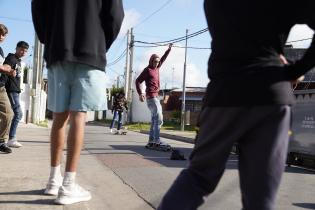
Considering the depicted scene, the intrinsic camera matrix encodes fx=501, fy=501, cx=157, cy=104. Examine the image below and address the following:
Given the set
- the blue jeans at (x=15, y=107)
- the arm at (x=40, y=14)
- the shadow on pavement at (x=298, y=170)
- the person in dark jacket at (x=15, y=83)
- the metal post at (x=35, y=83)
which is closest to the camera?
the arm at (x=40, y=14)

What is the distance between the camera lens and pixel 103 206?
13.5ft

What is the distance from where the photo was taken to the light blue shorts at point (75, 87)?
13.0ft

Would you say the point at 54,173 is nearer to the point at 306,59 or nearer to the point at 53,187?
the point at 53,187

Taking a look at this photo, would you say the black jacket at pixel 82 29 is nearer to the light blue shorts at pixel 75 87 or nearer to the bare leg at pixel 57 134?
the light blue shorts at pixel 75 87

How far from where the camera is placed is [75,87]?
13.1ft

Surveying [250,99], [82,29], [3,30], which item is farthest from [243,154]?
[3,30]

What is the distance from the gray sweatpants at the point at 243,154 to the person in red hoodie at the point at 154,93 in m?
7.50

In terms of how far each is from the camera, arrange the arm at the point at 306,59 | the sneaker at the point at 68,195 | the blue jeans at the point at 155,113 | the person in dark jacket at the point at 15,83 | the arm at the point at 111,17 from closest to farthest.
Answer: the arm at the point at 306,59, the sneaker at the point at 68,195, the arm at the point at 111,17, the person in dark jacket at the point at 15,83, the blue jeans at the point at 155,113

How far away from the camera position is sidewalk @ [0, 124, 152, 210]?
12.9 ft

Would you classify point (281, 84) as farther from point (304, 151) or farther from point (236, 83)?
point (304, 151)

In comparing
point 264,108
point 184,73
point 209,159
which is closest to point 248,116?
point 264,108

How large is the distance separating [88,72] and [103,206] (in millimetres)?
1105

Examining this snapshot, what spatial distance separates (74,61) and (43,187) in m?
1.29

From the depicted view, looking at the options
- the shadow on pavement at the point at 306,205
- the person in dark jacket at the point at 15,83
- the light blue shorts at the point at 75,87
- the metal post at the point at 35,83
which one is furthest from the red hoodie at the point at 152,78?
the metal post at the point at 35,83
